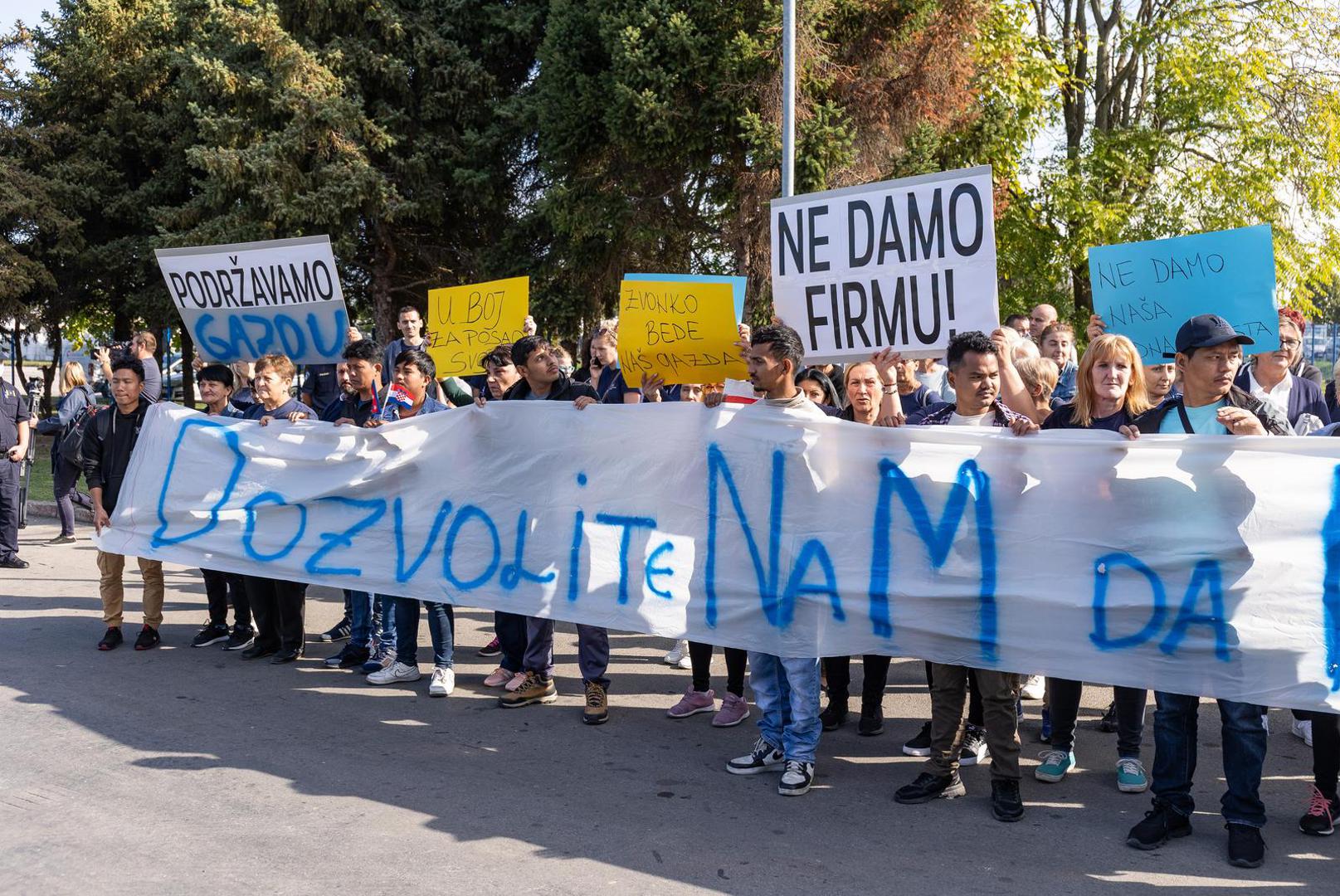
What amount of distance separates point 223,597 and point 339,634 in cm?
74

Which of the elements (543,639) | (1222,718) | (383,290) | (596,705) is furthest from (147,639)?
(383,290)

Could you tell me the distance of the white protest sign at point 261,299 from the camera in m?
8.31

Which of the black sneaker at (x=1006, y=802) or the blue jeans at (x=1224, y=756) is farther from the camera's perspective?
the black sneaker at (x=1006, y=802)

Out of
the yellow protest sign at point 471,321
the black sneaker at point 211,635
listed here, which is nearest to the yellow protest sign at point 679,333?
the yellow protest sign at point 471,321

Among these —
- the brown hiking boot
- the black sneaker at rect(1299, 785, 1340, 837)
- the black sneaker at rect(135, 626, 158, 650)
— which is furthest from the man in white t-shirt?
the black sneaker at rect(135, 626, 158, 650)

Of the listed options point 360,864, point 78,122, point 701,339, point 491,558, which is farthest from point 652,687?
point 78,122

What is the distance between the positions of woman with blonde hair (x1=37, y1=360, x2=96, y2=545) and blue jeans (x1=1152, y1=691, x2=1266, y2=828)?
10173 millimetres

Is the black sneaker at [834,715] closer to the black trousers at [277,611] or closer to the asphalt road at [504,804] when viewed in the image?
the asphalt road at [504,804]

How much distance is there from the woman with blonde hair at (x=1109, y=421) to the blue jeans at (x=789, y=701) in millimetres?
1005

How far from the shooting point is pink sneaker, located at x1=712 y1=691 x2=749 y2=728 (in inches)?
229

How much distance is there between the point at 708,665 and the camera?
606cm

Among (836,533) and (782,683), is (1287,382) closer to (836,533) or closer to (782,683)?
(836,533)

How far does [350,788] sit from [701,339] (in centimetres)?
279

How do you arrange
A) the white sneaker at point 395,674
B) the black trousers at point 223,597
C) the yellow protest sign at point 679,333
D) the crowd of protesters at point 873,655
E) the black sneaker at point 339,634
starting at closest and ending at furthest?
the crowd of protesters at point 873,655 < the yellow protest sign at point 679,333 < the white sneaker at point 395,674 < the black trousers at point 223,597 < the black sneaker at point 339,634
